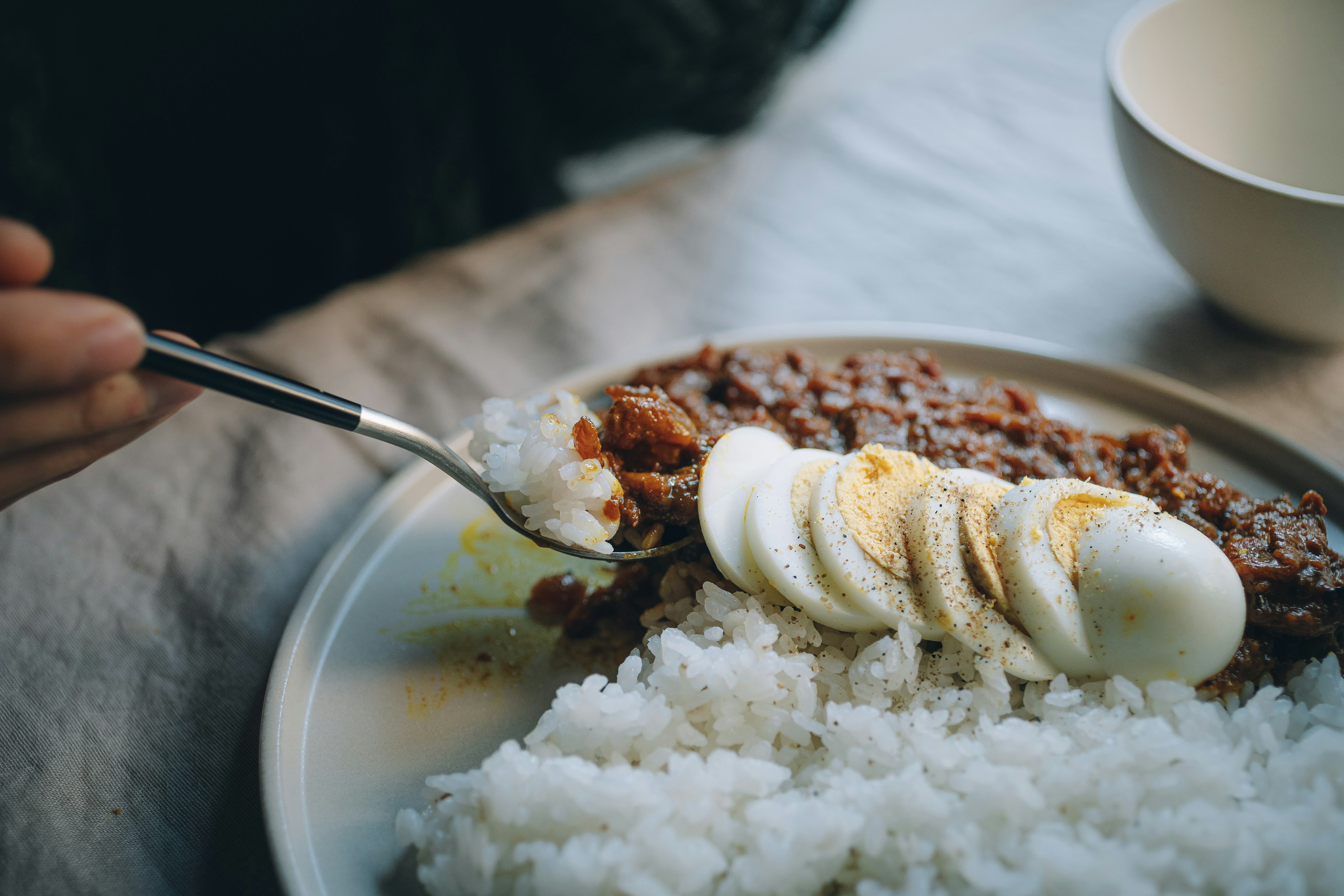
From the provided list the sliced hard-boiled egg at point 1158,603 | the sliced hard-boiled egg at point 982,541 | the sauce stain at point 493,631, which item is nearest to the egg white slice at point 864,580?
the sliced hard-boiled egg at point 982,541

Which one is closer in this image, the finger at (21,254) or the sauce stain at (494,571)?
the finger at (21,254)

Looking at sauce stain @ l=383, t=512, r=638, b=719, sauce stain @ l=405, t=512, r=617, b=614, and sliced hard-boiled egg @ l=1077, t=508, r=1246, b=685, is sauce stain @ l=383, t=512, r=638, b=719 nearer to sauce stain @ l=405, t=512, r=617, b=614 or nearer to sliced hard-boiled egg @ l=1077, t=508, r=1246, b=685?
sauce stain @ l=405, t=512, r=617, b=614

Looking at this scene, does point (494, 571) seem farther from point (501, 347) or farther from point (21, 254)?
point (21, 254)

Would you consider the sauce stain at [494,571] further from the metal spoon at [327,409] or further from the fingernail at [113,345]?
the fingernail at [113,345]

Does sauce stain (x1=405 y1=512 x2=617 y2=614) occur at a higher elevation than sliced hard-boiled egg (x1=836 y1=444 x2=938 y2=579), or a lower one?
lower

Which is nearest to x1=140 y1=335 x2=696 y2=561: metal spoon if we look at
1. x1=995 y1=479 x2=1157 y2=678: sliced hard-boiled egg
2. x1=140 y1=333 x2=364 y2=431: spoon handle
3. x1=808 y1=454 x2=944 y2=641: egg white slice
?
x1=140 y1=333 x2=364 y2=431: spoon handle
